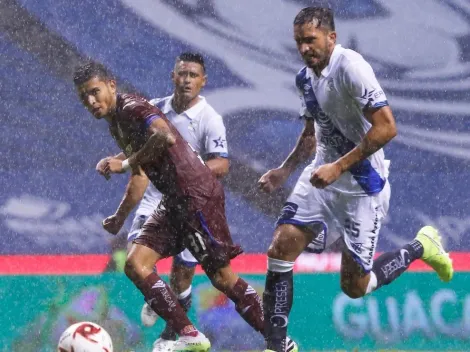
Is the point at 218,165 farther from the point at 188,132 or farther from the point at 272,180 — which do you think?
the point at 272,180

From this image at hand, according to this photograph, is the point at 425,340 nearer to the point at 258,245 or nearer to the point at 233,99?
the point at 258,245

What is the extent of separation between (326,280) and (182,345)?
2.28 metres

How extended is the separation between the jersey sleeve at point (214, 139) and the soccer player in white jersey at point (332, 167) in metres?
1.07

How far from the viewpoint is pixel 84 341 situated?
240 inches

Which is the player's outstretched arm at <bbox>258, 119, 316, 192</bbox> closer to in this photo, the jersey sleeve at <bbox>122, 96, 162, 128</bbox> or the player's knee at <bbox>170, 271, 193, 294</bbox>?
the jersey sleeve at <bbox>122, 96, 162, 128</bbox>

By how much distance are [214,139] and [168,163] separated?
1263 mm

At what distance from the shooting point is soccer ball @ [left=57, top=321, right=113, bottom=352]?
6074 mm

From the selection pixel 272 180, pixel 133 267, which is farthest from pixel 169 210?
pixel 272 180

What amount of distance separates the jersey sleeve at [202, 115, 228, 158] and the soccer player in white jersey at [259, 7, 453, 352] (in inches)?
42.3

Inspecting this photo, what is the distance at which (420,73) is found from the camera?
9.20 m

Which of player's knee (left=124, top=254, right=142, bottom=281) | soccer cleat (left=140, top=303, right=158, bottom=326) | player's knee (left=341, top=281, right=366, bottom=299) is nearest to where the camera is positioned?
player's knee (left=124, top=254, right=142, bottom=281)

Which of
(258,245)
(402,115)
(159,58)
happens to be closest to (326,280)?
(258,245)

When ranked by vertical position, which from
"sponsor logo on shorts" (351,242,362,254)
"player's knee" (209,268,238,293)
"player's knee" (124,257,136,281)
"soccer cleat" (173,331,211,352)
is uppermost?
"player's knee" (124,257,136,281)

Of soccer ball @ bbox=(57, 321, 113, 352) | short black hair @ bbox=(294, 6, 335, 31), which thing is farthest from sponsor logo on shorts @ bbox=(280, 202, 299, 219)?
soccer ball @ bbox=(57, 321, 113, 352)
